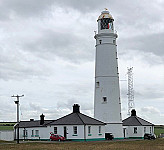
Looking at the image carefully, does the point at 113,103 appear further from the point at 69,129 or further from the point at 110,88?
the point at 69,129

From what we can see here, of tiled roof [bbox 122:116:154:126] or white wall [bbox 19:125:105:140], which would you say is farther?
tiled roof [bbox 122:116:154:126]

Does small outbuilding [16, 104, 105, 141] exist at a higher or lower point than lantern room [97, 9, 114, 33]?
lower

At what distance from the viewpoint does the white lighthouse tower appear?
48156mm

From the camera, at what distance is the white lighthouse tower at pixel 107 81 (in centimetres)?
4816

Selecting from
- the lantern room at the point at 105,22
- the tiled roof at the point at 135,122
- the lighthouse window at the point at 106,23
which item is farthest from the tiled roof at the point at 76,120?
the lighthouse window at the point at 106,23

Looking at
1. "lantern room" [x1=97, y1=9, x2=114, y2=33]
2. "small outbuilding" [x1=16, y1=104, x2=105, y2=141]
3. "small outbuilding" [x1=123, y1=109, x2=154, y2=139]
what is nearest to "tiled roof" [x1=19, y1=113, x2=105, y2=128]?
"small outbuilding" [x1=16, y1=104, x2=105, y2=141]

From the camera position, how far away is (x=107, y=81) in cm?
4816

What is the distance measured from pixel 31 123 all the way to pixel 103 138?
40.4 feet

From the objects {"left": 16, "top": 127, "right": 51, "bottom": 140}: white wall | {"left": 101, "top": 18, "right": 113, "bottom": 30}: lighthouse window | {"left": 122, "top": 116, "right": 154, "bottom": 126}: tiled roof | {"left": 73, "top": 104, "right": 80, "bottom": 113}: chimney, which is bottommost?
{"left": 16, "top": 127, "right": 51, "bottom": 140}: white wall

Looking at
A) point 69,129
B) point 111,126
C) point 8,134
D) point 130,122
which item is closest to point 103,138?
point 111,126

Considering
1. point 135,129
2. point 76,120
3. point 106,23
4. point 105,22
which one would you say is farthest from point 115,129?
point 105,22

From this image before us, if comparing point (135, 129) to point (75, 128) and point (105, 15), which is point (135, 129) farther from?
point (105, 15)

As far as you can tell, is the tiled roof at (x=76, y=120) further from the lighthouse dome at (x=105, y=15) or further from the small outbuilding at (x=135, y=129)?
the lighthouse dome at (x=105, y=15)

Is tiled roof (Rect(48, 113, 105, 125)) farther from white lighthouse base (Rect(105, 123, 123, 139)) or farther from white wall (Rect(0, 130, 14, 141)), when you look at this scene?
white wall (Rect(0, 130, 14, 141))
